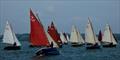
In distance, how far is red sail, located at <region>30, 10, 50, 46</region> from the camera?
76.4 meters

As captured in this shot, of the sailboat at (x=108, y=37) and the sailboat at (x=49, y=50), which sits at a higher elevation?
the sailboat at (x=108, y=37)

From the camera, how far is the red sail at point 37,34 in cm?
7644

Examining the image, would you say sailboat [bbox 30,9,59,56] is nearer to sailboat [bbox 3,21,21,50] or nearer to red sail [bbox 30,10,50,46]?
red sail [bbox 30,10,50,46]

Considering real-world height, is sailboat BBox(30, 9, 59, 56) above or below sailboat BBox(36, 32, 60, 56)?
above

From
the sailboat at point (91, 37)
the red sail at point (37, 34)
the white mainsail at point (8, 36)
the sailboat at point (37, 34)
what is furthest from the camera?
the sailboat at point (91, 37)

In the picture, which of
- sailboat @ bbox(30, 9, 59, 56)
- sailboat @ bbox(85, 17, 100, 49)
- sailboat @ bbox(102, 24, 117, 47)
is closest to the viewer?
sailboat @ bbox(30, 9, 59, 56)

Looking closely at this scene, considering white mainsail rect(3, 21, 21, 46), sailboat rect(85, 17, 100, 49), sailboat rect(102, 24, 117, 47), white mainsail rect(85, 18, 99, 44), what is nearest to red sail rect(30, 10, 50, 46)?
white mainsail rect(3, 21, 21, 46)

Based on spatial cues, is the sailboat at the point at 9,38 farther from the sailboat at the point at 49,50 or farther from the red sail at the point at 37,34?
the red sail at the point at 37,34

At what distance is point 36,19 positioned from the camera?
250 ft

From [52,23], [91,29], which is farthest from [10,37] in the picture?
[91,29]

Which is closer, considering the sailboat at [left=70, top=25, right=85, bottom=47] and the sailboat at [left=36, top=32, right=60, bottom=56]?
the sailboat at [left=36, top=32, right=60, bottom=56]

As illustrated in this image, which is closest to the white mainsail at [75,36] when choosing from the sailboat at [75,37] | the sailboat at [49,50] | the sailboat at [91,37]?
the sailboat at [75,37]

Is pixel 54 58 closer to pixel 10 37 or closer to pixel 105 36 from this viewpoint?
pixel 10 37

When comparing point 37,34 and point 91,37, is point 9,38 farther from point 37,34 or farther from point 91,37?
point 37,34
